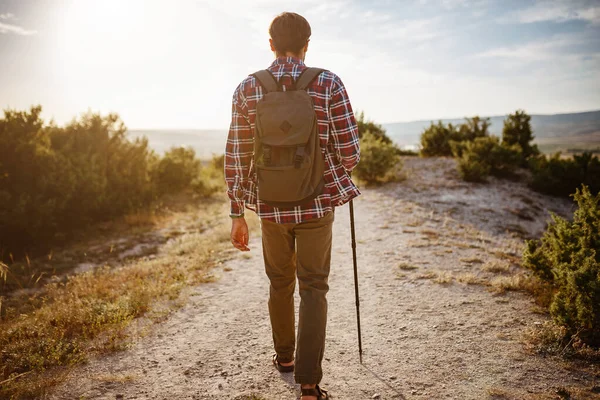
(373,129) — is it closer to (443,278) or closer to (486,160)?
(486,160)

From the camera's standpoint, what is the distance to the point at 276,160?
2287 mm

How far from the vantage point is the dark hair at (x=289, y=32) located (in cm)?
233

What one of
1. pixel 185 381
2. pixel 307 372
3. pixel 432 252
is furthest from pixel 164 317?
pixel 432 252

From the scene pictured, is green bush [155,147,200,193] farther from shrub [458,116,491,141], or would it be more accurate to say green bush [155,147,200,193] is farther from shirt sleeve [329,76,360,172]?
shirt sleeve [329,76,360,172]

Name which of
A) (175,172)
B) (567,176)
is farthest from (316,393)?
(175,172)

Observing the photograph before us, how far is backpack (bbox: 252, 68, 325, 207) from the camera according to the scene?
7.26 feet

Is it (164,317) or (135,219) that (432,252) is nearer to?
(164,317)

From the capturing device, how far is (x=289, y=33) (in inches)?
92.2

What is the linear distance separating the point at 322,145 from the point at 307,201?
0.41 metres

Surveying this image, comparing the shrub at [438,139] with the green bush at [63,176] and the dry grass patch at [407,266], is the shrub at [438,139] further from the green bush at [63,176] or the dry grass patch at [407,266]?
the dry grass patch at [407,266]

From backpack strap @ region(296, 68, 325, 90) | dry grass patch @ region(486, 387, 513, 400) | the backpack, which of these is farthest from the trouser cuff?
backpack strap @ region(296, 68, 325, 90)

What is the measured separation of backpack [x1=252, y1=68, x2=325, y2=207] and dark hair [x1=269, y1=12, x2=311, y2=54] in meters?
0.20

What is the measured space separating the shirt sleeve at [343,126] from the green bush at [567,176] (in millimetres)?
12369

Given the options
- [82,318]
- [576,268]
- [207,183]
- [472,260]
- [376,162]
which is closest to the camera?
[576,268]
